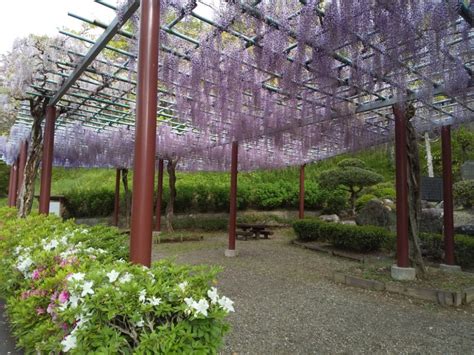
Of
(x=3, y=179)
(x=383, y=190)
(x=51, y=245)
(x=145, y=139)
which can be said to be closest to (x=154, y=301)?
(x=145, y=139)

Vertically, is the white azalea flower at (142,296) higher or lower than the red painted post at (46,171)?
lower

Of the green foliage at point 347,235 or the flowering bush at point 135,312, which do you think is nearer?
the flowering bush at point 135,312

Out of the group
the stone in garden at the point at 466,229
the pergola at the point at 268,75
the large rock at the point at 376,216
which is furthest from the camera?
the large rock at the point at 376,216

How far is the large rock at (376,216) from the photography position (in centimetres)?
809

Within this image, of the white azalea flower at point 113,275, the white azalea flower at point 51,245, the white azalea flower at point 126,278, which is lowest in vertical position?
the white azalea flower at point 51,245

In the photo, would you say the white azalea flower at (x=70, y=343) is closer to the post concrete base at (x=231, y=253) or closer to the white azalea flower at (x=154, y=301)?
the white azalea flower at (x=154, y=301)

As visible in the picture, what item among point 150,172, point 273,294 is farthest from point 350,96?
point 150,172

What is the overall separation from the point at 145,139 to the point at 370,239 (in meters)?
5.69

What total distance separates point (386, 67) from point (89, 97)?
4.20m

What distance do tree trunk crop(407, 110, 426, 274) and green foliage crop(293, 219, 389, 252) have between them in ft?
6.84

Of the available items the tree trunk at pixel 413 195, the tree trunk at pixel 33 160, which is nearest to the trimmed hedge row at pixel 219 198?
the tree trunk at pixel 33 160

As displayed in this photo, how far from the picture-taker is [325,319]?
3150 mm

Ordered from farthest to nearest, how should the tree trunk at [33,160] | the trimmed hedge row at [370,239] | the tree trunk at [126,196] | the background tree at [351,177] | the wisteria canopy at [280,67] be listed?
the tree trunk at [126,196], the background tree at [351,177], the trimmed hedge row at [370,239], the tree trunk at [33,160], the wisteria canopy at [280,67]

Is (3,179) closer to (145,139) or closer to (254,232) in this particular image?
(254,232)
